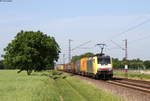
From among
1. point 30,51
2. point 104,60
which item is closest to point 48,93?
point 104,60

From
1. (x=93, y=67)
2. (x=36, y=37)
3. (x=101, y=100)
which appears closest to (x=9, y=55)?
(x=36, y=37)

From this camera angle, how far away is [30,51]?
260 ft

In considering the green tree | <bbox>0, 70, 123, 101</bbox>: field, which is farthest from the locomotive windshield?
the green tree

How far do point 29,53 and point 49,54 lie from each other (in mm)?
8941

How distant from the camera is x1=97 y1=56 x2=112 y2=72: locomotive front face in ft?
161

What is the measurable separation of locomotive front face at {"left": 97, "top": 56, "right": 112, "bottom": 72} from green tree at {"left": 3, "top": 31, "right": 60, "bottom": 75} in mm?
32191

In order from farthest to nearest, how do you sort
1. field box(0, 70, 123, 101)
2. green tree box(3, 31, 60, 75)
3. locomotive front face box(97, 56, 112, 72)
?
green tree box(3, 31, 60, 75), locomotive front face box(97, 56, 112, 72), field box(0, 70, 123, 101)

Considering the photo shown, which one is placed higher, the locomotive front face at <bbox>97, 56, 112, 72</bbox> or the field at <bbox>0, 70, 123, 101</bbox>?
the locomotive front face at <bbox>97, 56, 112, 72</bbox>

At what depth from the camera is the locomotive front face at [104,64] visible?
49.0 m

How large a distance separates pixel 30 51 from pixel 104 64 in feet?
108

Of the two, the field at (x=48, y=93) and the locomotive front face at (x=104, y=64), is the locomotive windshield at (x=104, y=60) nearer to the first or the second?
the locomotive front face at (x=104, y=64)

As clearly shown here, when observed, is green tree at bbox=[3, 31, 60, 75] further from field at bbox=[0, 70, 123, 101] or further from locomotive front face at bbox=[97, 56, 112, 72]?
field at bbox=[0, 70, 123, 101]

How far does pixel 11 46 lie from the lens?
278 feet

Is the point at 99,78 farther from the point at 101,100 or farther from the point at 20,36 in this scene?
the point at 20,36
